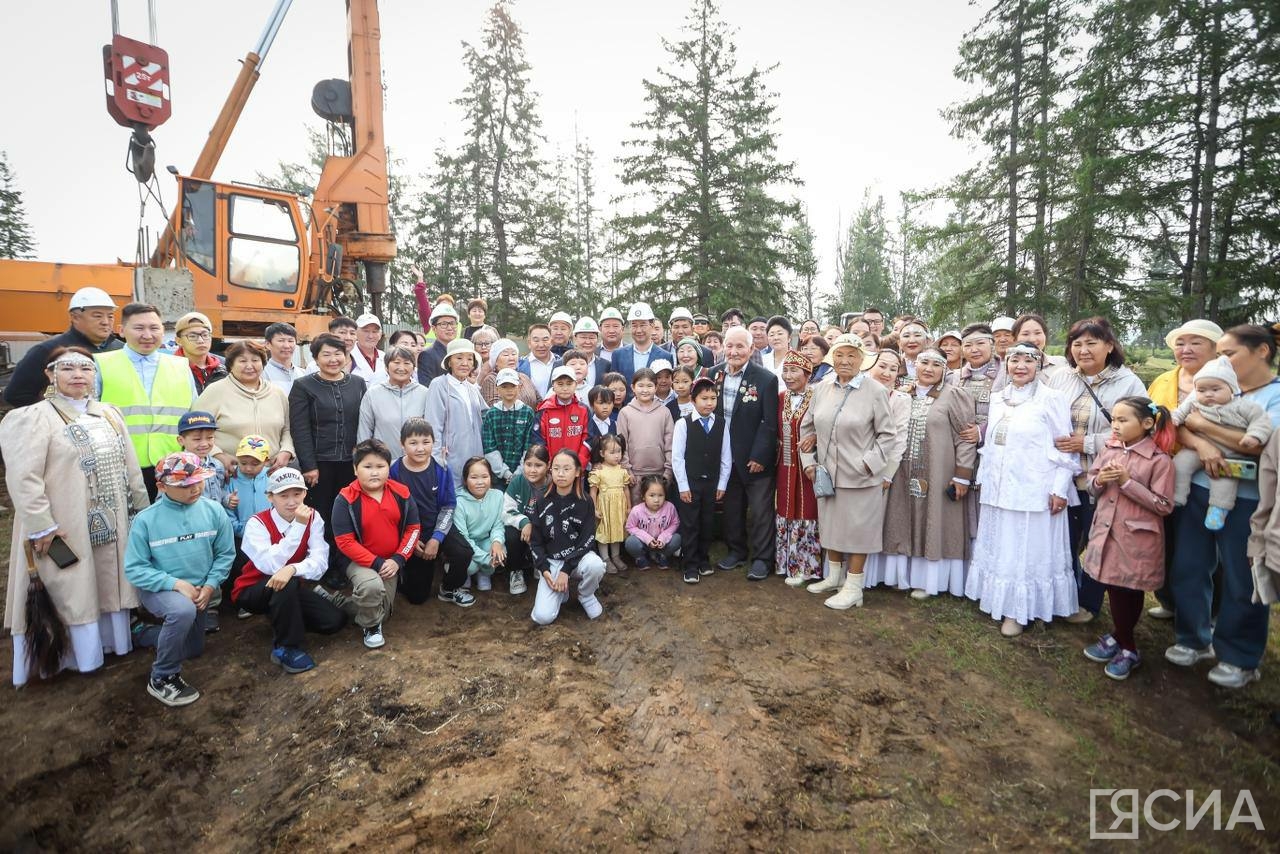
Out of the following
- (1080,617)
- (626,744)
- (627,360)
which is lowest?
(626,744)

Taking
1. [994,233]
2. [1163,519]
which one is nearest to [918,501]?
Result: [1163,519]

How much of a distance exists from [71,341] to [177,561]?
76.5 inches

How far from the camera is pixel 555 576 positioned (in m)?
4.47

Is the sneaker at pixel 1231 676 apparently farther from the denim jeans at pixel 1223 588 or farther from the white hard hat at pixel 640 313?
the white hard hat at pixel 640 313

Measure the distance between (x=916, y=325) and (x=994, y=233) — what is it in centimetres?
1117

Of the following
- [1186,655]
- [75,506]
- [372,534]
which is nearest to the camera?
[75,506]

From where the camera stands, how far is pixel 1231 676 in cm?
341

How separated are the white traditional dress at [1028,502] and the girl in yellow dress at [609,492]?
119 inches

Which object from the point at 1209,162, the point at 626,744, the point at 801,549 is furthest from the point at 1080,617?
the point at 1209,162

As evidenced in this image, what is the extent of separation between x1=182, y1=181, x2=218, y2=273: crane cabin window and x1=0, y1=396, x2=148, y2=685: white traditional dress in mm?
5819

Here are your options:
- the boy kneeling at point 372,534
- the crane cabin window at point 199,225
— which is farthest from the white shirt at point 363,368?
the crane cabin window at point 199,225

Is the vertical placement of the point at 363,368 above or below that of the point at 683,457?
above

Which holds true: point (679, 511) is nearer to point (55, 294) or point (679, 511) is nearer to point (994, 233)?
point (55, 294)

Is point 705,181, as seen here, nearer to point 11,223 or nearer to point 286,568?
point 286,568
